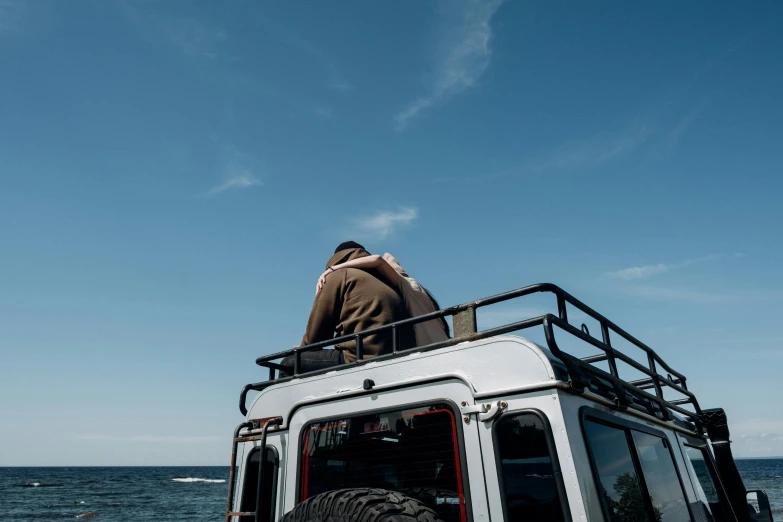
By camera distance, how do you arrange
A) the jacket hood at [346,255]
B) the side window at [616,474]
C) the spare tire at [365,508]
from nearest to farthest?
the spare tire at [365,508]
the side window at [616,474]
the jacket hood at [346,255]

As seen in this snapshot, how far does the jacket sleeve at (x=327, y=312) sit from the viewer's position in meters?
5.23

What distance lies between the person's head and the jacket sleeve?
1.41 ft

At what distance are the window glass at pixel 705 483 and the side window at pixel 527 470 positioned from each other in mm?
2518

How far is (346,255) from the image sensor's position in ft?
18.8

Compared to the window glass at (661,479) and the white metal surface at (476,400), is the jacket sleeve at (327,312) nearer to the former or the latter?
the white metal surface at (476,400)

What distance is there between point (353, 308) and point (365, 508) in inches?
91.5

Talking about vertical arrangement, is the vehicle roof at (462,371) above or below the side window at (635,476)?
above

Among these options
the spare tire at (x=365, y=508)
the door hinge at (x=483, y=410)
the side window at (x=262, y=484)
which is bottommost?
the spare tire at (x=365, y=508)

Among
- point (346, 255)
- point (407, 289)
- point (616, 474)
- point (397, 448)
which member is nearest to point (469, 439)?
point (397, 448)

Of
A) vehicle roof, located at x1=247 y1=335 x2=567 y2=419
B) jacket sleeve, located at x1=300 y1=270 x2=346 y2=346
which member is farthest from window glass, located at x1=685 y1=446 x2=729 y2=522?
jacket sleeve, located at x1=300 y1=270 x2=346 y2=346

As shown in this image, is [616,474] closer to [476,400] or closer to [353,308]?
[476,400]

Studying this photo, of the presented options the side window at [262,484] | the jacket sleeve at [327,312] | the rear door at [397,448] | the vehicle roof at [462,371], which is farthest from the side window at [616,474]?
the jacket sleeve at [327,312]

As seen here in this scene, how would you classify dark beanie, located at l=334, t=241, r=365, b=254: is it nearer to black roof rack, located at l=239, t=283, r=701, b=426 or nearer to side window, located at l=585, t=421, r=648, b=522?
black roof rack, located at l=239, t=283, r=701, b=426

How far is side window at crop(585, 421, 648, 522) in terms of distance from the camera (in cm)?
315
